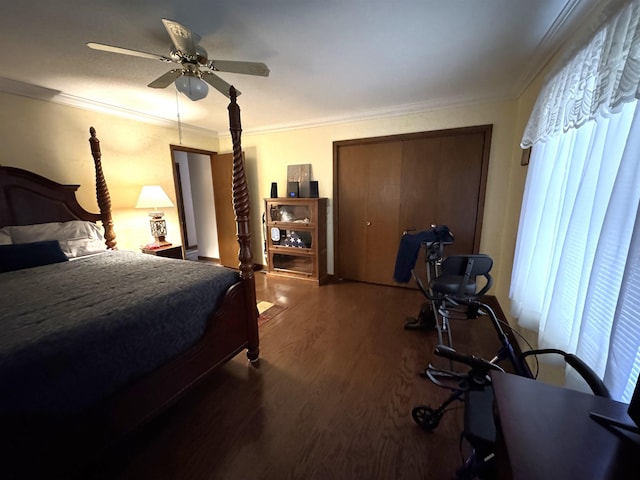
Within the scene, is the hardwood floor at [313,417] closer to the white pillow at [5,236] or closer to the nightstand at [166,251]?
the nightstand at [166,251]

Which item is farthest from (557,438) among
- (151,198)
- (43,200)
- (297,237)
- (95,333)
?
(43,200)

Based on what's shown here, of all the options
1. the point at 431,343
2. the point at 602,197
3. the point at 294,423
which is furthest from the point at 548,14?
the point at 294,423

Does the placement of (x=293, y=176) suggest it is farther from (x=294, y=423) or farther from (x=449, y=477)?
(x=449, y=477)

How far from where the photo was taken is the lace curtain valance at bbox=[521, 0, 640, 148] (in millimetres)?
892

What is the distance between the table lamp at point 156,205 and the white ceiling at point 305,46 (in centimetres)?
97

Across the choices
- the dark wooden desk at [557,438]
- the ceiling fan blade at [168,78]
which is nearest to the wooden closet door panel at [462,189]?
the dark wooden desk at [557,438]

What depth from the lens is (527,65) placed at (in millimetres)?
1986

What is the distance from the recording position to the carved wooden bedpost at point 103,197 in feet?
8.18

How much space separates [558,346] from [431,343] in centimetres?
102

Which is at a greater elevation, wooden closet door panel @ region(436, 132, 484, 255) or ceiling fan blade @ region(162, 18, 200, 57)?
ceiling fan blade @ region(162, 18, 200, 57)

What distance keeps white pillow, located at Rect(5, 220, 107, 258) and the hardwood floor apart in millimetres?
1799

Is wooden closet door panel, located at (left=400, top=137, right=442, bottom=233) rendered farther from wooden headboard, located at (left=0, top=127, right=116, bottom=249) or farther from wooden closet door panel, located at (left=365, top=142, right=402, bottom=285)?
wooden headboard, located at (left=0, top=127, right=116, bottom=249)

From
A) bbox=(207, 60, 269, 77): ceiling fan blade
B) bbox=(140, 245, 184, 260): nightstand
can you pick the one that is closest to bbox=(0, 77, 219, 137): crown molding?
bbox=(140, 245, 184, 260): nightstand

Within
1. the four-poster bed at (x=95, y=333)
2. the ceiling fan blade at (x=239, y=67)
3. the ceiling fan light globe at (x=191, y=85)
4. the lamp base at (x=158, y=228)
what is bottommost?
the four-poster bed at (x=95, y=333)
